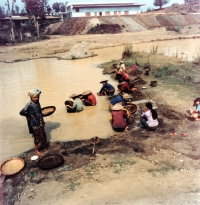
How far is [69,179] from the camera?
15.8 ft

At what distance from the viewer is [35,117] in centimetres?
577

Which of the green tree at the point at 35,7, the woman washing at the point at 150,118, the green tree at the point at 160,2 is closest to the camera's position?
the woman washing at the point at 150,118

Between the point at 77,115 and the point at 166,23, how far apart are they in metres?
A: 39.5

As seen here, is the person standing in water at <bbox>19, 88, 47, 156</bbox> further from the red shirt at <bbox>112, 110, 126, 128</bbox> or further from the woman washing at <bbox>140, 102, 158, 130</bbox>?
the woman washing at <bbox>140, 102, 158, 130</bbox>

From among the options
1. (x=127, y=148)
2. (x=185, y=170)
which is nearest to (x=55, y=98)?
(x=127, y=148)

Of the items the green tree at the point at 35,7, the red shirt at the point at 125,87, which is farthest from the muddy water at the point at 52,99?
the green tree at the point at 35,7

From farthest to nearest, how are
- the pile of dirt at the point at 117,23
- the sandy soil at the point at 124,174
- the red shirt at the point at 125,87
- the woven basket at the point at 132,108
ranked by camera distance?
the pile of dirt at the point at 117,23
the red shirt at the point at 125,87
the woven basket at the point at 132,108
the sandy soil at the point at 124,174

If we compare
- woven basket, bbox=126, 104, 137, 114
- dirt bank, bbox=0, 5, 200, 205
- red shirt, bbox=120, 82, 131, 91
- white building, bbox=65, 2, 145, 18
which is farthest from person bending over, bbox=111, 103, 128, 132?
white building, bbox=65, 2, 145, 18

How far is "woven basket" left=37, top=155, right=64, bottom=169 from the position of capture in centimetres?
522

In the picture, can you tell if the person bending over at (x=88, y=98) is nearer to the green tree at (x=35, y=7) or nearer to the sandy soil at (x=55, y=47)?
the sandy soil at (x=55, y=47)

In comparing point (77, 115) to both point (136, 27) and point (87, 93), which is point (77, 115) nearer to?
point (87, 93)

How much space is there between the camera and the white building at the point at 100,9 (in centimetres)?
4578

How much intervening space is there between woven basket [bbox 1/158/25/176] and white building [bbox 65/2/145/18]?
44824 mm

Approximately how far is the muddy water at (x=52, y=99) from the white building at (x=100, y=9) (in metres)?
29.5
